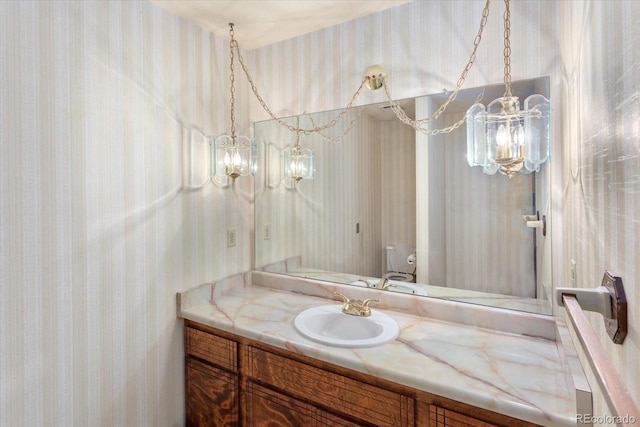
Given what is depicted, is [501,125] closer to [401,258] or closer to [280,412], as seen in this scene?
[401,258]

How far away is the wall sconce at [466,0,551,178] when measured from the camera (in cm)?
129

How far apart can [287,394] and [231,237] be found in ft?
3.36

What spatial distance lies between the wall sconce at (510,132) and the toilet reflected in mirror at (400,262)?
22.5 inches

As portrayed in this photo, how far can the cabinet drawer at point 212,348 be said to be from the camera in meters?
1.62

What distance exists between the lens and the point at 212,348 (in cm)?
171

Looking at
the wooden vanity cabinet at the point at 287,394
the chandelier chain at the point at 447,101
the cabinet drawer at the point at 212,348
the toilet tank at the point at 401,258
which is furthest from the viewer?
the toilet tank at the point at 401,258

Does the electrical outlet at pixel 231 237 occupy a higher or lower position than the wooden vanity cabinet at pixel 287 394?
higher

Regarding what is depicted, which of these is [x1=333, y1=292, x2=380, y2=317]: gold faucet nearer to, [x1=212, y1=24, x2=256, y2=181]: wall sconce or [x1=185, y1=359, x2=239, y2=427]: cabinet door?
[x1=185, y1=359, x2=239, y2=427]: cabinet door

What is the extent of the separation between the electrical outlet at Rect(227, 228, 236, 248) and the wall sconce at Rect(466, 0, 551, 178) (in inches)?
56.8

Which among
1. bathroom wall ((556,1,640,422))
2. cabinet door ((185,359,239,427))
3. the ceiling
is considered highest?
the ceiling

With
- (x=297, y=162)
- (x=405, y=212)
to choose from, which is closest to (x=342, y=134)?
(x=297, y=162)

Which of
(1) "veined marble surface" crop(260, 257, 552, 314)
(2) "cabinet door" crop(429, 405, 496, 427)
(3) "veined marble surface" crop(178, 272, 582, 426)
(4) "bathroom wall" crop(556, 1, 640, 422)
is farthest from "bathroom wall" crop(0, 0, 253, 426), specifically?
(4) "bathroom wall" crop(556, 1, 640, 422)

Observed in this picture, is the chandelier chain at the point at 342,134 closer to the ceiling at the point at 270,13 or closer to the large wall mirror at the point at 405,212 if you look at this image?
the large wall mirror at the point at 405,212

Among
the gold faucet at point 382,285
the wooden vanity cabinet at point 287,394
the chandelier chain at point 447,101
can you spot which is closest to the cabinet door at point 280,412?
the wooden vanity cabinet at point 287,394
